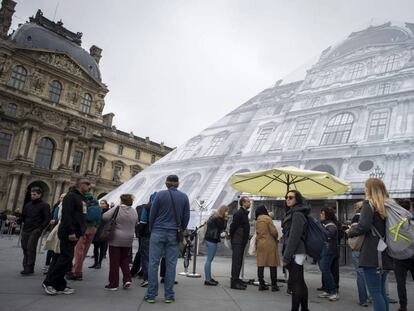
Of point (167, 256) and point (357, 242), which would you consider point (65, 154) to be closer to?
point (167, 256)

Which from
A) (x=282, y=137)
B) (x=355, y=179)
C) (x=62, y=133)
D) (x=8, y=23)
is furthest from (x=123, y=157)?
(x=355, y=179)

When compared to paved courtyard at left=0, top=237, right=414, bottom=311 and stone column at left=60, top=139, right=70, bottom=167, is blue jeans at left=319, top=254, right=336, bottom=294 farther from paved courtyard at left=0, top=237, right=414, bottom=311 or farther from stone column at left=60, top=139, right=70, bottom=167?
stone column at left=60, top=139, right=70, bottom=167

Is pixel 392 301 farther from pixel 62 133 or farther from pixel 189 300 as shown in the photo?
pixel 62 133

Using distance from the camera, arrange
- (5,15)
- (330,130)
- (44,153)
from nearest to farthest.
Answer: (330,130), (44,153), (5,15)

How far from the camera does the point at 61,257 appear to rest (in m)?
4.31

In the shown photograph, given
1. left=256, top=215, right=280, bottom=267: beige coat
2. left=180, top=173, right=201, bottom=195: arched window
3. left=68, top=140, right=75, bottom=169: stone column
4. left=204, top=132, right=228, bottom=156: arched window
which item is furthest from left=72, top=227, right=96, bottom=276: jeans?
left=68, top=140, right=75, bottom=169: stone column

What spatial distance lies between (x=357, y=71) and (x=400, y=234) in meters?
11.9

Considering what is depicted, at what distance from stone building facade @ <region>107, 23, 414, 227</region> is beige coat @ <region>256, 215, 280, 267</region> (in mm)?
5183

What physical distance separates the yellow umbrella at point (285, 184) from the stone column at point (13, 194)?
29581 mm

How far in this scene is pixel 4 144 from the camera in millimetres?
31797

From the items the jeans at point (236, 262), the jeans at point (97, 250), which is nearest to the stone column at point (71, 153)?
the jeans at point (97, 250)

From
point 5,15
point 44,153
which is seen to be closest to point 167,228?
point 44,153

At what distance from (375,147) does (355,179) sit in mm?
1275

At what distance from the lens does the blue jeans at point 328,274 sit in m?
4.98
